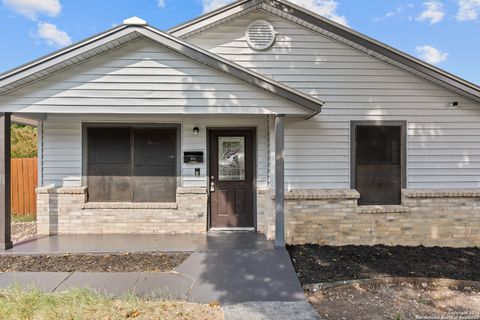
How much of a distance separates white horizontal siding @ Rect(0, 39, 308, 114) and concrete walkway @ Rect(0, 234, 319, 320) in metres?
2.49

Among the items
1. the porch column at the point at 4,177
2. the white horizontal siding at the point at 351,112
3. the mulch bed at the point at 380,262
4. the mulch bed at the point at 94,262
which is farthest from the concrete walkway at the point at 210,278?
the white horizontal siding at the point at 351,112

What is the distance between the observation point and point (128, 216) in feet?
24.2

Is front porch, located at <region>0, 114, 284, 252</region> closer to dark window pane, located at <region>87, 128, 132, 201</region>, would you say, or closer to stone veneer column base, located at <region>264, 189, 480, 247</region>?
dark window pane, located at <region>87, 128, 132, 201</region>

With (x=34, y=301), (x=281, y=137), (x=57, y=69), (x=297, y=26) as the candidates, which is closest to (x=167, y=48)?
(x=57, y=69)

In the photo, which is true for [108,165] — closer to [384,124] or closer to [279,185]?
[279,185]

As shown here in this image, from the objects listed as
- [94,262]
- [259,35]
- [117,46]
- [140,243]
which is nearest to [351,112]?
[259,35]

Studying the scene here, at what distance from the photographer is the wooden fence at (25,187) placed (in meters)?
10.1

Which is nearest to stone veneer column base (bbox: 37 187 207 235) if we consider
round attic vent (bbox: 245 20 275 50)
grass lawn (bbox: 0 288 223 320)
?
grass lawn (bbox: 0 288 223 320)

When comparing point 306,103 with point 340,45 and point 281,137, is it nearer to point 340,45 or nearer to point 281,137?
point 281,137

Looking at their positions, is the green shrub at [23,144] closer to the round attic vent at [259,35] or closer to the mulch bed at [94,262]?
A: the mulch bed at [94,262]

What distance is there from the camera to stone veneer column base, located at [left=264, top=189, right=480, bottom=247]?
7.00 m

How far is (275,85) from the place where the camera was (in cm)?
587

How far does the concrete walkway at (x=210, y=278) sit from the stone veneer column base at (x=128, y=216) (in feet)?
2.39

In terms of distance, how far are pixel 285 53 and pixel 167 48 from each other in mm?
2816
